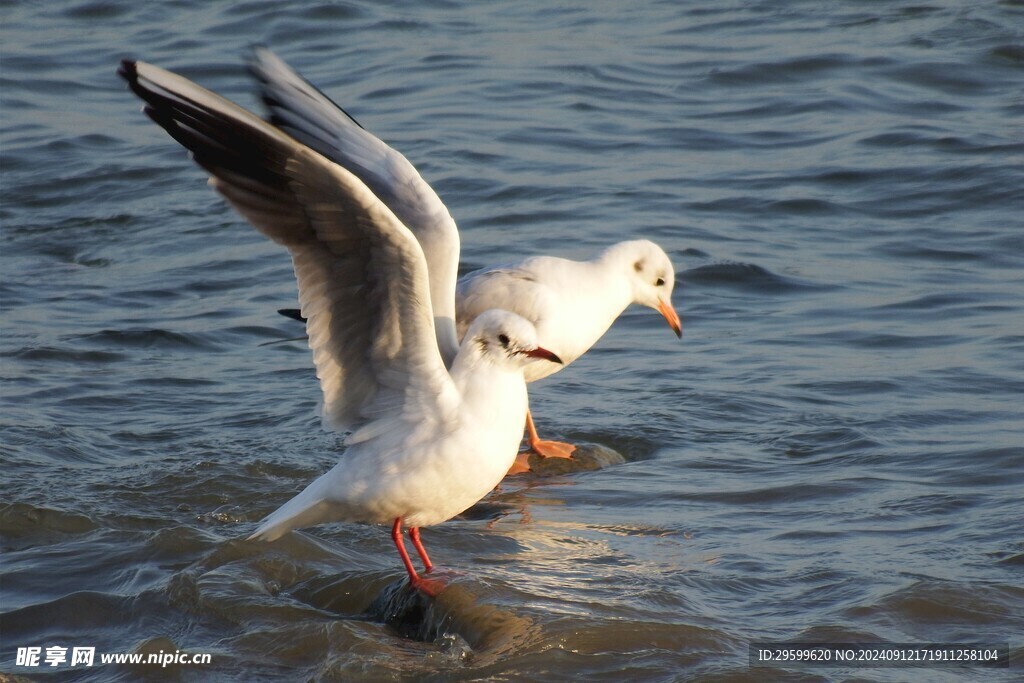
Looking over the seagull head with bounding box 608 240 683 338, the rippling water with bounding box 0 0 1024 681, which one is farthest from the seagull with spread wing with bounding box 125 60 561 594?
the seagull head with bounding box 608 240 683 338

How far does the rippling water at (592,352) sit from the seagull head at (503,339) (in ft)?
2.59

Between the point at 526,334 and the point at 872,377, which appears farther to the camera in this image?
the point at 872,377

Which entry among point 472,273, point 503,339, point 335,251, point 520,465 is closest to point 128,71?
point 335,251

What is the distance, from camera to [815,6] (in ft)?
50.1

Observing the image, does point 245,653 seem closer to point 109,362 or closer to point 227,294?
point 109,362

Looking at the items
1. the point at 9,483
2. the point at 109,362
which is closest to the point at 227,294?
the point at 109,362

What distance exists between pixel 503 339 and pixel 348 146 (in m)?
1.59

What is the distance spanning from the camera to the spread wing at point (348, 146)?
234 inches

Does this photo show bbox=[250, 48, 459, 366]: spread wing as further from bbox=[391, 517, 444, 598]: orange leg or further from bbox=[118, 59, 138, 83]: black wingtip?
bbox=[118, 59, 138, 83]: black wingtip

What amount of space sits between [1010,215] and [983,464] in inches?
180

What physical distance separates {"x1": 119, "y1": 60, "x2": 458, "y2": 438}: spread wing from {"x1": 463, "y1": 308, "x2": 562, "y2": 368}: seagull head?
6.8 inches

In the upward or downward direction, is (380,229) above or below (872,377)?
above

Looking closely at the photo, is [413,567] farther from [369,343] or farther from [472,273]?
[472,273]

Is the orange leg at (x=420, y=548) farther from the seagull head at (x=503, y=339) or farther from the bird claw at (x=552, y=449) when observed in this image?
the bird claw at (x=552, y=449)
